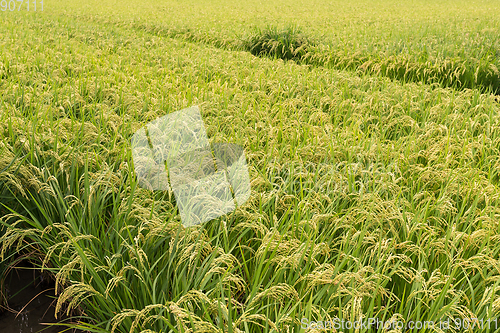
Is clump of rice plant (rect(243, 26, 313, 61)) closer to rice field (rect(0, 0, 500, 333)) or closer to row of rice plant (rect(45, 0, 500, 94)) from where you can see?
row of rice plant (rect(45, 0, 500, 94))

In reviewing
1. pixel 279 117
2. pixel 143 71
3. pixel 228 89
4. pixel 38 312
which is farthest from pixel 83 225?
pixel 143 71

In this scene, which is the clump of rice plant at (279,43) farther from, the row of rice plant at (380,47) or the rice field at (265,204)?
the rice field at (265,204)

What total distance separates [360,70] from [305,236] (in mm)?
5445

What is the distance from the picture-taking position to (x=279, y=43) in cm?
877

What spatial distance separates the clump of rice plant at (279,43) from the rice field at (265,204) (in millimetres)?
2434

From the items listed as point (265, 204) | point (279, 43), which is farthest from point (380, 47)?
point (265, 204)

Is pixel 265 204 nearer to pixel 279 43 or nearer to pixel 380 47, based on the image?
pixel 380 47

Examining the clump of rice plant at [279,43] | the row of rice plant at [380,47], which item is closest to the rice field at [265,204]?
the row of rice plant at [380,47]

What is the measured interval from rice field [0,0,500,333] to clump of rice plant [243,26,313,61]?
2.43 meters

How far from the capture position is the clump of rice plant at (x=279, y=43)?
8523mm

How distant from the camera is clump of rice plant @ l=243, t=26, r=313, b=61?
8.52 meters

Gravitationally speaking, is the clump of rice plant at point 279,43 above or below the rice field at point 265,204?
above

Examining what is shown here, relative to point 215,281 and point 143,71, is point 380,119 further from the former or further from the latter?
point 143,71

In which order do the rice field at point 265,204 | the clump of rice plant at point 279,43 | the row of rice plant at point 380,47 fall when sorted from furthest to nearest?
1. the clump of rice plant at point 279,43
2. the row of rice plant at point 380,47
3. the rice field at point 265,204
